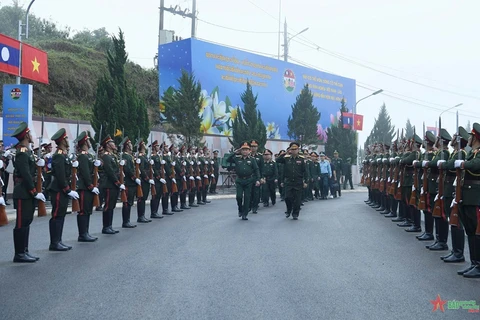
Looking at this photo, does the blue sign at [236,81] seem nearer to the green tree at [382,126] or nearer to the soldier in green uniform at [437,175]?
the soldier in green uniform at [437,175]

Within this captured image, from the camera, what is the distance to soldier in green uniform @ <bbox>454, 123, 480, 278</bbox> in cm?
670

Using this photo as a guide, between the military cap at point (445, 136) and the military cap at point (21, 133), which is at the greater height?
the military cap at point (445, 136)

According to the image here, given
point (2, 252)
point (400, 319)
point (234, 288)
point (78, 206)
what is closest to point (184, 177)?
point (78, 206)

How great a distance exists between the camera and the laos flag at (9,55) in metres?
14.1

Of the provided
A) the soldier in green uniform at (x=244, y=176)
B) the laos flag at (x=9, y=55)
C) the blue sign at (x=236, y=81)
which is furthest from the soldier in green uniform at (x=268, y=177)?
the blue sign at (x=236, y=81)

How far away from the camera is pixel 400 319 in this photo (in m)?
4.77

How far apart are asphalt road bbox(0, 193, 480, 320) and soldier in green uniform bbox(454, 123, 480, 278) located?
13.0 inches

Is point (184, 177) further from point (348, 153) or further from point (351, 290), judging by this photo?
point (348, 153)

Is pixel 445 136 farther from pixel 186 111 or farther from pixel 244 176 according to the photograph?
pixel 186 111

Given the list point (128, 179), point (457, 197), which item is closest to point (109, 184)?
point (128, 179)

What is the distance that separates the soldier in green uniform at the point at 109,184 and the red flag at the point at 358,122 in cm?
3168

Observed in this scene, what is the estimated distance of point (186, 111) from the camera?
2594 centimetres

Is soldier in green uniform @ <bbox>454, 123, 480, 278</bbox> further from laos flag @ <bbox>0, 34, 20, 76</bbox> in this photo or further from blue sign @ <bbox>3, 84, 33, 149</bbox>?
laos flag @ <bbox>0, 34, 20, 76</bbox>

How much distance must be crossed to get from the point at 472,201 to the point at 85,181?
6428 millimetres
